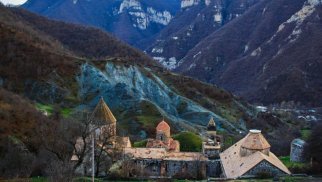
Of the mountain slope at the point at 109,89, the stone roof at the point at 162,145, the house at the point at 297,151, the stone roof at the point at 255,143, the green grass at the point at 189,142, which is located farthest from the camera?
the mountain slope at the point at 109,89

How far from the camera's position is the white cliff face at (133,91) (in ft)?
332

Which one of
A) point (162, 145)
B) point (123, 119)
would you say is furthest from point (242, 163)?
point (123, 119)

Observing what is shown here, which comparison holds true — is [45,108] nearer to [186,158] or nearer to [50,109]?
[50,109]

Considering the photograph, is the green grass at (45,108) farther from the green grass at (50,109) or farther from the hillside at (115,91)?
the hillside at (115,91)

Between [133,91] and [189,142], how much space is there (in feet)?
128

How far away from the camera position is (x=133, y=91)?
105 metres

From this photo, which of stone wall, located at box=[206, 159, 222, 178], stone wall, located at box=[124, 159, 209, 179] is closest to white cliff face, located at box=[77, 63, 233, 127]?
stone wall, located at box=[206, 159, 222, 178]

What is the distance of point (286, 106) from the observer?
175875mm

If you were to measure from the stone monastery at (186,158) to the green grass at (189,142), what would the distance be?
498 cm

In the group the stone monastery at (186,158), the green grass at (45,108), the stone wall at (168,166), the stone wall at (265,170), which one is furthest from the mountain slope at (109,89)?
the stone wall at (265,170)

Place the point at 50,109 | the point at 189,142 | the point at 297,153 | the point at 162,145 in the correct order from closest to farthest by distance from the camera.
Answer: the point at 297,153 < the point at 162,145 < the point at 189,142 < the point at 50,109

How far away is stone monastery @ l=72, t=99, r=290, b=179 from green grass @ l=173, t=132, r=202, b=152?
196 inches

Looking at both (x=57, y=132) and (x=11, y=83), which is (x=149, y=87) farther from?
(x=57, y=132)

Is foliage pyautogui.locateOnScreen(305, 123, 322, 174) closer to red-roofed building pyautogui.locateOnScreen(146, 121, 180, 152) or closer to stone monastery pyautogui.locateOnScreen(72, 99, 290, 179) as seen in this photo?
stone monastery pyautogui.locateOnScreen(72, 99, 290, 179)
